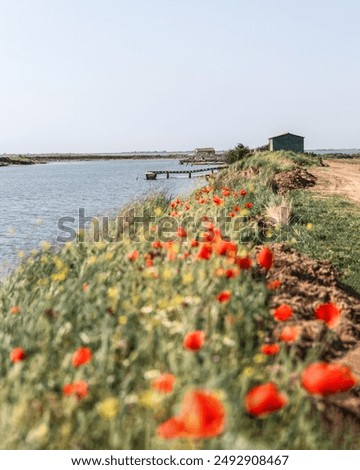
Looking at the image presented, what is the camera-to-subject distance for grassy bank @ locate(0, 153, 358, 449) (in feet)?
8.87

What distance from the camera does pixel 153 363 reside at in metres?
3.62

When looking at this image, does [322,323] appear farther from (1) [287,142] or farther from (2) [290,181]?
(1) [287,142]

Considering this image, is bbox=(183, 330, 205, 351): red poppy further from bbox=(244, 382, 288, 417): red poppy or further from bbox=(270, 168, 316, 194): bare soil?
bbox=(270, 168, 316, 194): bare soil

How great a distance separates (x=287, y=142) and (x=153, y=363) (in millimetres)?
54927

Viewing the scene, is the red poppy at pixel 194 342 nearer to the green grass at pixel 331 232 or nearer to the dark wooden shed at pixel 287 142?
the green grass at pixel 331 232

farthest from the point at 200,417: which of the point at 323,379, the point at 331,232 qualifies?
the point at 331,232

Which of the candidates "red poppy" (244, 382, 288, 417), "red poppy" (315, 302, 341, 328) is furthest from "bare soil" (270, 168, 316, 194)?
"red poppy" (244, 382, 288, 417)

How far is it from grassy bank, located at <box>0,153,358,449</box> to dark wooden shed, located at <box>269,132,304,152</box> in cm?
5109

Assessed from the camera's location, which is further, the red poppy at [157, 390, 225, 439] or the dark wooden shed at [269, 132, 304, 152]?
the dark wooden shed at [269, 132, 304, 152]

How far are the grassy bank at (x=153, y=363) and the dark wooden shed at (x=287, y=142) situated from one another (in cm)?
5109

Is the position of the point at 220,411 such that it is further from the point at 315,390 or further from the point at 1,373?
the point at 1,373

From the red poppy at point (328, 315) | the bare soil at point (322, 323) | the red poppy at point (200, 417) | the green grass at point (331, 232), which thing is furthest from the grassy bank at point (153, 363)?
the green grass at point (331, 232)

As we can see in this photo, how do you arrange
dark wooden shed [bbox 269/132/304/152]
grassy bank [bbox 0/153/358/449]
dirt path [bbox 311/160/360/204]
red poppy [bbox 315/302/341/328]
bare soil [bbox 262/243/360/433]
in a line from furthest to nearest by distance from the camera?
dark wooden shed [bbox 269/132/304/152] → dirt path [bbox 311/160/360/204] → bare soil [bbox 262/243/360/433] → red poppy [bbox 315/302/341/328] → grassy bank [bbox 0/153/358/449]

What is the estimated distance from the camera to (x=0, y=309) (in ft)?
18.0
